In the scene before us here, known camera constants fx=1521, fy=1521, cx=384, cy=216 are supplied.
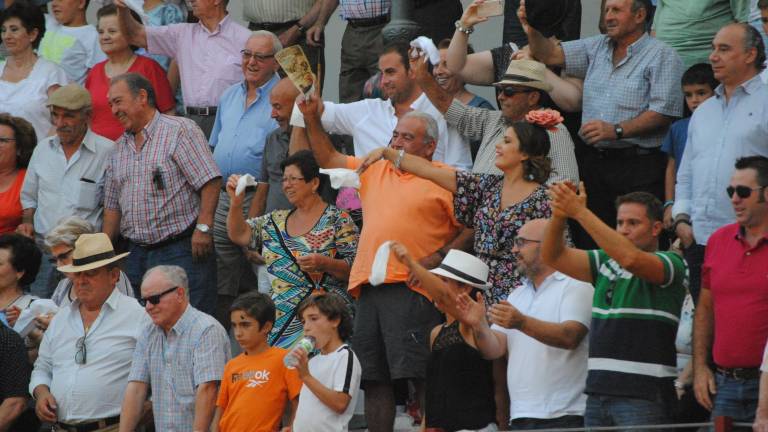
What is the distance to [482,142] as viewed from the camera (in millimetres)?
8922

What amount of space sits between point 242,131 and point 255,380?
9.08 ft

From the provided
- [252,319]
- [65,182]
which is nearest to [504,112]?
[252,319]

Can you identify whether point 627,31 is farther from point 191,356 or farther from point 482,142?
point 191,356

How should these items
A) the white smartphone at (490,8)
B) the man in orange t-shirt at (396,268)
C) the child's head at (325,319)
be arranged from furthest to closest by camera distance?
the white smartphone at (490,8) → the man in orange t-shirt at (396,268) → the child's head at (325,319)

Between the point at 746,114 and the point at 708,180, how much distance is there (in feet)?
1.34

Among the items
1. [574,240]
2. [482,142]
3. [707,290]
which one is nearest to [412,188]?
[482,142]

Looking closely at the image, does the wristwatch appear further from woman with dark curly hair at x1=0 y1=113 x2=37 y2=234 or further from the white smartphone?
woman with dark curly hair at x1=0 y1=113 x2=37 y2=234

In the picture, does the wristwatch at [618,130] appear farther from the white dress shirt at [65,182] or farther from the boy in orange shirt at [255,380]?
the white dress shirt at [65,182]

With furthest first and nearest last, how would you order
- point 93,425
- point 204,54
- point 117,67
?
1. point 117,67
2. point 204,54
3. point 93,425

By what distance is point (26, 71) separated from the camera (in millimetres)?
11422

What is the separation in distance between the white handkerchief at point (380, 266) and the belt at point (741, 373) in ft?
5.66

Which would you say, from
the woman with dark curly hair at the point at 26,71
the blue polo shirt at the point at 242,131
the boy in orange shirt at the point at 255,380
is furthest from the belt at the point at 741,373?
the woman with dark curly hair at the point at 26,71

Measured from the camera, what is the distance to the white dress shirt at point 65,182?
10.2 m

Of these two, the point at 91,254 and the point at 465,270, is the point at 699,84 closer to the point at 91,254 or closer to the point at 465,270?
the point at 465,270
